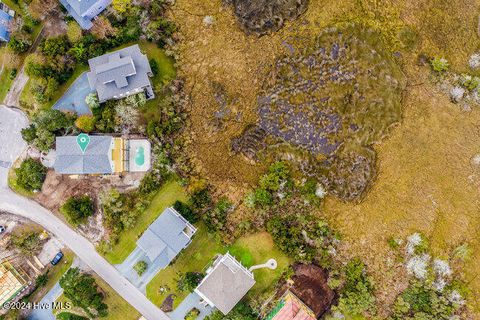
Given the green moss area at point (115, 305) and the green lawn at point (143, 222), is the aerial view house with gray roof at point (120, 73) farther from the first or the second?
the green moss area at point (115, 305)

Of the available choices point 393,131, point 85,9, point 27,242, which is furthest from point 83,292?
point 393,131

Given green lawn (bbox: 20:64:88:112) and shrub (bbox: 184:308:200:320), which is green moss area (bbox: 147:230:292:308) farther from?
green lawn (bbox: 20:64:88:112)

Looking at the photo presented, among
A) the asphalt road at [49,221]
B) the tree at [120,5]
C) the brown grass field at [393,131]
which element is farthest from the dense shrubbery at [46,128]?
the brown grass field at [393,131]

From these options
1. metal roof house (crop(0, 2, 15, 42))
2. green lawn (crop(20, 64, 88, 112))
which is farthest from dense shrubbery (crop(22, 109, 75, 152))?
metal roof house (crop(0, 2, 15, 42))

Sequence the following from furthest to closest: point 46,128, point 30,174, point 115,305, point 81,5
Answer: point 115,305 → point 30,174 → point 46,128 → point 81,5

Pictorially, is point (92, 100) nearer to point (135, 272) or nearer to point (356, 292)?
point (135, 272)
